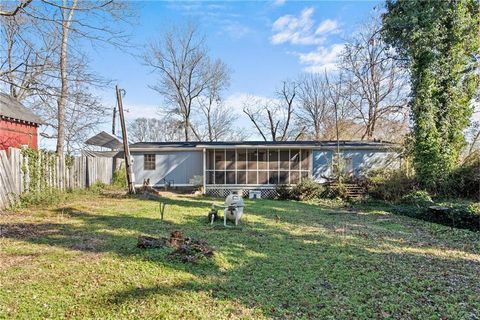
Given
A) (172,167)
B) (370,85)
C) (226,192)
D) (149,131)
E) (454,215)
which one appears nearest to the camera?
(454,215)

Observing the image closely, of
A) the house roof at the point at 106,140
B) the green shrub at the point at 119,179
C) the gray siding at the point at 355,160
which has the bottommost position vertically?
the green shrub at the point at 119,179

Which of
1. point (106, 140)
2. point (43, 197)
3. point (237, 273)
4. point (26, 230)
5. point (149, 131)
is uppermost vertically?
point (149, 131)

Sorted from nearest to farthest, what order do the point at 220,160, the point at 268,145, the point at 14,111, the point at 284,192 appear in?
the point at 14,111 < the point at 284,192 < the point at 268,145 < the point at 220,160

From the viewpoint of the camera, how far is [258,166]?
16.2 meters

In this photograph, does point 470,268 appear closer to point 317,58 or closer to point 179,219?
point 179,219

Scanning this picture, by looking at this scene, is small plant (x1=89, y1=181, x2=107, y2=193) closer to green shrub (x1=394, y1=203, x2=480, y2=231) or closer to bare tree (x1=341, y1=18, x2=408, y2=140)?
green shrub (x1=394, y1=203, x2=480, y2=231)

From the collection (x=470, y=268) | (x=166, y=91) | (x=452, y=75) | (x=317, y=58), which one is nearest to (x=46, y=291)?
(x=470, y=268)

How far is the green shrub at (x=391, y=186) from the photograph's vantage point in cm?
1270

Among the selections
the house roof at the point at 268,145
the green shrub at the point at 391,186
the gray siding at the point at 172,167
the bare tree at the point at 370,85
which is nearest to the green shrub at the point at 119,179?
the gray siding at the point at 172,167

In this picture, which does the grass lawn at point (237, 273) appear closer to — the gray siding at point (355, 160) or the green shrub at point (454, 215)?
the green shrub at point (454, 215)

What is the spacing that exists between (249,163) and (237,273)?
12.0 metres

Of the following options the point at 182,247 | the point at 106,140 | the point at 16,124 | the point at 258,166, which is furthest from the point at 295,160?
the point at 16,124

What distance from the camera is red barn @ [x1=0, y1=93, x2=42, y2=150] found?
1309 cm

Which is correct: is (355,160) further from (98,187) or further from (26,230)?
(26,230)
